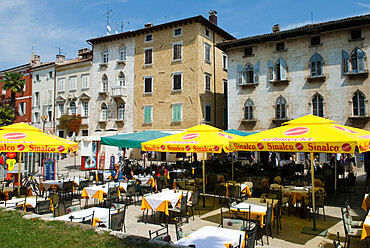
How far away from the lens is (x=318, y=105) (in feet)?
74.9

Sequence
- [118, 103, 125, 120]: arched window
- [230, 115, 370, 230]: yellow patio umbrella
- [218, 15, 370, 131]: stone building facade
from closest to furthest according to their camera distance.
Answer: [230, 115, 370, 230]: yellow patio umbrella → [218, 15, 370, 131]: stone building facade → [118, 103, 125, 120]: arched window

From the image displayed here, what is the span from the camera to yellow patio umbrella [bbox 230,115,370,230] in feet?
21.5

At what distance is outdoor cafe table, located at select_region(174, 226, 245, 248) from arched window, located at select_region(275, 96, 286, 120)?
2008 cm

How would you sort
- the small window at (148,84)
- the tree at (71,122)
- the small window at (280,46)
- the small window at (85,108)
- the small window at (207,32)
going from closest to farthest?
1. the small window at (280,46)
2. the small window at (207,32)
3. the small window at (148,84)
4. the tree at (71,122)
5. the small window at (85,108)

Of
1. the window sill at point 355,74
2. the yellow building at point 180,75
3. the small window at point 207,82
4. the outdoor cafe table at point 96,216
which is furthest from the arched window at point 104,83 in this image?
the outdoor cafe table at point 96,216

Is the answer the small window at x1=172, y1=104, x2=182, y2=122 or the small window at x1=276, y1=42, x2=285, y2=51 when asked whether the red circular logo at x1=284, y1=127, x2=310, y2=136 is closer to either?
the small window at x1=276, y1=42, x2=285, y2=51

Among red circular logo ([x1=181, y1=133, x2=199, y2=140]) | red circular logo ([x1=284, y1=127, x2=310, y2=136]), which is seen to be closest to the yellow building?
red circular logo ([x1=181, y1=133, x2=199, y2=140])

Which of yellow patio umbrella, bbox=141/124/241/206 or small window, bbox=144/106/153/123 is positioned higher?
small window, bbox=144/106/153/123

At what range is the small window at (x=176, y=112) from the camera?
2991 centimetres

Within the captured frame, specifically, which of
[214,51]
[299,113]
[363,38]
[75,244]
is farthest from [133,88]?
[75,244]

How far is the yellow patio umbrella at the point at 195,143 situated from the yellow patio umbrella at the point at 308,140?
1.14m

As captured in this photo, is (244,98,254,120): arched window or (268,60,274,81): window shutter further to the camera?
(244,98,254,120): arched window

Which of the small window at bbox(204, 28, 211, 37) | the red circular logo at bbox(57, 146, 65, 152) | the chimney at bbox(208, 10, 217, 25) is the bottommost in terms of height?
the red circular logo at bbox(57, 146, 65, 152)

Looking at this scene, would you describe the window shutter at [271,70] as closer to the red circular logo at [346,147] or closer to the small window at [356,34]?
the small window at [356,34]
